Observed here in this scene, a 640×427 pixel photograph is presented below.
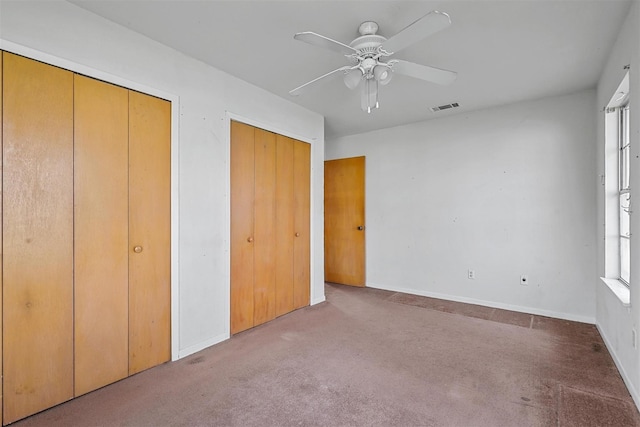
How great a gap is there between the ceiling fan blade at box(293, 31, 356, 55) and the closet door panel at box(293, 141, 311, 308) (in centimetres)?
186

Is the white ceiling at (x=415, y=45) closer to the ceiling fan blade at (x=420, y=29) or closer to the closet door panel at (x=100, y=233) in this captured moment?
the ceiling fan blade at (x=420, y=29)

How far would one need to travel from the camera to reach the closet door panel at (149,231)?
2.23 m

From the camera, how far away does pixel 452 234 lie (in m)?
4.13

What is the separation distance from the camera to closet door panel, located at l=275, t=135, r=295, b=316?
3.47 metres

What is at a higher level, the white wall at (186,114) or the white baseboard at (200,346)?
the white wall at (186,114)

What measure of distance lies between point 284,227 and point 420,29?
8.04 ft

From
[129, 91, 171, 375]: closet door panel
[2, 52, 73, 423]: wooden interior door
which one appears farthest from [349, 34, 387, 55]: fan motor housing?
[2, 52, 73, 423]: wooden interior door

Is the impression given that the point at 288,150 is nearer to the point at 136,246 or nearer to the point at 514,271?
the point at 136,246

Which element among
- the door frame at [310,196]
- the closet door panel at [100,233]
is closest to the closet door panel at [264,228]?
the door frame at [310,196]

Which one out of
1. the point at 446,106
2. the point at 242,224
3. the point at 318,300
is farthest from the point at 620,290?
the point at 242,224

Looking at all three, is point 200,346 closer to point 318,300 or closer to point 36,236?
point 36,236

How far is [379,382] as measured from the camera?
2113mm

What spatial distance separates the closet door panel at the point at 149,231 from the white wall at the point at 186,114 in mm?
71

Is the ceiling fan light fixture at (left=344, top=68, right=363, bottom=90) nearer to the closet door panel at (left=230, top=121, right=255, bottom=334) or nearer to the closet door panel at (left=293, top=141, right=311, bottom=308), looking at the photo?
the closet door panel at (left=230, top=121, right=255, bottom=334)
